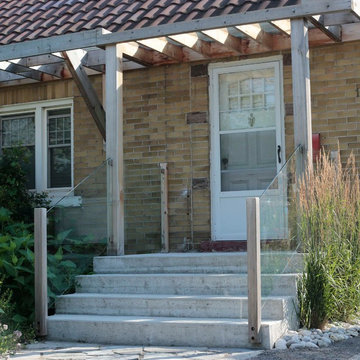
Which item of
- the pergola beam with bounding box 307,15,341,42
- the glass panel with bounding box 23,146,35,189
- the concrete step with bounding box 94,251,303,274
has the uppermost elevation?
the pergola beam with bounding box 307,15,341,42

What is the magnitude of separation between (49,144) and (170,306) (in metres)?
4.98

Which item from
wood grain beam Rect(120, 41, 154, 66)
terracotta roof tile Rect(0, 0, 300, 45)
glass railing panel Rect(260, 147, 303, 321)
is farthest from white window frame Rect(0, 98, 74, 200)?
glass railing panel Rect(260, 147, 303, 321)

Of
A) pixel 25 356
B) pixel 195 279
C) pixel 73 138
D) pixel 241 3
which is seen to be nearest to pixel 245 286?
pixel 195 279

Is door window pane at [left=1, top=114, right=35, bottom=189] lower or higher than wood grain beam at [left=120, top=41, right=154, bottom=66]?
lower

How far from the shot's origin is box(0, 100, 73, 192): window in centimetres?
1133

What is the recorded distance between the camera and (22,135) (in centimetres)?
1174

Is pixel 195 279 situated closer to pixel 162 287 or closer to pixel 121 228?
pixel 162 287

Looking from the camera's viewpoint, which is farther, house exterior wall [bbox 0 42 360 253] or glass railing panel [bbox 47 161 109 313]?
house exterior wall [bbox 0 42 360 253]

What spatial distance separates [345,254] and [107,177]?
120 inches

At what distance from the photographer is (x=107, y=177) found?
877 centimetres

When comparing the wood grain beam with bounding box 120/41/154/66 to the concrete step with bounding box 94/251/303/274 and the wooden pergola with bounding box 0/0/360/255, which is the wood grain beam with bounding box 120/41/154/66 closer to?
the wooden pergola with bounding box 0/0/360/255

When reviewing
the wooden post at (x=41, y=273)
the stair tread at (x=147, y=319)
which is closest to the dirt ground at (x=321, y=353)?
the stair tread at (x=147, y=319)

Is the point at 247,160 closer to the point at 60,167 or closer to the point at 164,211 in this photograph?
the point at 164,211

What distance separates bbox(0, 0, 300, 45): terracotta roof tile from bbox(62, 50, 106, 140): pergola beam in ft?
1.19
